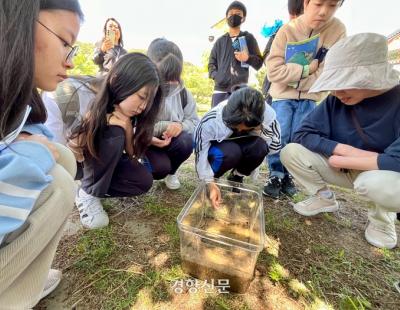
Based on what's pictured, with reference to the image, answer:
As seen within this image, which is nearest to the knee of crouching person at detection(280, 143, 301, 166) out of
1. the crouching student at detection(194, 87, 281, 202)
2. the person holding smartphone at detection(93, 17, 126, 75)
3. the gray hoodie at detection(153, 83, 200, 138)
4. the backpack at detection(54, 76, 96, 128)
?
the crouching student at detection(194, 87, 281, 202)

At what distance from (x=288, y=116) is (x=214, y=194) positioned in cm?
91

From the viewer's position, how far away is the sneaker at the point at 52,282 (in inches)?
39.7

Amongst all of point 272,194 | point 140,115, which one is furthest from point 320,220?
point 140,115

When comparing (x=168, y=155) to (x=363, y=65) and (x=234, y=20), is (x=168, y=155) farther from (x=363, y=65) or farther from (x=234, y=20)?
(x=234, y=20)

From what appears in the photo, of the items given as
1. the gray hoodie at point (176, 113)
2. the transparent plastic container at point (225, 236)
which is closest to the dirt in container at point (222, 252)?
the transparent plastic container at point (225, 236)

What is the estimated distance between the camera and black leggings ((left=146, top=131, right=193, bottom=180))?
164 cm

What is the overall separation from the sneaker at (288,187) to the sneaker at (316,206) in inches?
8.1

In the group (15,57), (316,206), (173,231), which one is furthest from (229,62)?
(15,57)

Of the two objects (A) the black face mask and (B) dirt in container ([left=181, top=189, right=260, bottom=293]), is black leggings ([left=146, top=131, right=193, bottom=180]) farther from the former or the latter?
(A) the black face mask

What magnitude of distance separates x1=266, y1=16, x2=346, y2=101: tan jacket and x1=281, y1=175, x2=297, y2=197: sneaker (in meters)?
0.64

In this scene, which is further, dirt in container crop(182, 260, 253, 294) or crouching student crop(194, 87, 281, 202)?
crouching student crop(194, 87, 281, 202)

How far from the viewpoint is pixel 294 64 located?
1773mm

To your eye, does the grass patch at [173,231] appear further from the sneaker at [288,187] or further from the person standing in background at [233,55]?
the person standing in background at [233,55]

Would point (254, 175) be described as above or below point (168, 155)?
below
